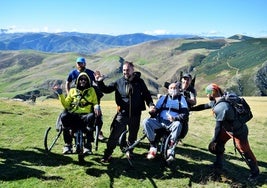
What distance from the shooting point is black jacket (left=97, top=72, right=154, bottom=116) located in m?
12.6

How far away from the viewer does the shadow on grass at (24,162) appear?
1128 centimetres

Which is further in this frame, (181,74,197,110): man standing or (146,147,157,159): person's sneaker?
(181,74,197,110): man standing

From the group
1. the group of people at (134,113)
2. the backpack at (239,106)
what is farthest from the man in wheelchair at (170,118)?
the backpack at (239,106)

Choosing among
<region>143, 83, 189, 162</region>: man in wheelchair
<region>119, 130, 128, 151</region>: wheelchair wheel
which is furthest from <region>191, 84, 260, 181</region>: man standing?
<region>119, 130, 128, 151</region>: wheelchair wheel

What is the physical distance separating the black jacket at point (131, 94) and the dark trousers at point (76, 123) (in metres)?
1.23

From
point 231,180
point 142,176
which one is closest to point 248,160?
point 231,180

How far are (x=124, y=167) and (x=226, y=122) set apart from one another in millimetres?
3966

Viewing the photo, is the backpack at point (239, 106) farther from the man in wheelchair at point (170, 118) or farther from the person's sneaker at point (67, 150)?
the person's sneaker at point (67, 150)

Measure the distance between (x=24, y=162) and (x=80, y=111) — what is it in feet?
9.53

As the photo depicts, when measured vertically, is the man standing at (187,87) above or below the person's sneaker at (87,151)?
above

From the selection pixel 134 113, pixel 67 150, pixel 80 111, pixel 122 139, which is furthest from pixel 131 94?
pixel 67 150

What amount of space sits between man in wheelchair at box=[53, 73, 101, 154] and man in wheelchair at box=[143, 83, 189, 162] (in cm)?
197

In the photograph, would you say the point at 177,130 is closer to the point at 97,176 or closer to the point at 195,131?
the point at 97,176

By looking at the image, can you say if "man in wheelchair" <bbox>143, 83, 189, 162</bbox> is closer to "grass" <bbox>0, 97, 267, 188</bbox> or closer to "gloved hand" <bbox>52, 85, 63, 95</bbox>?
"grass" <bbox>0, 97, 267, 188</bbox>
